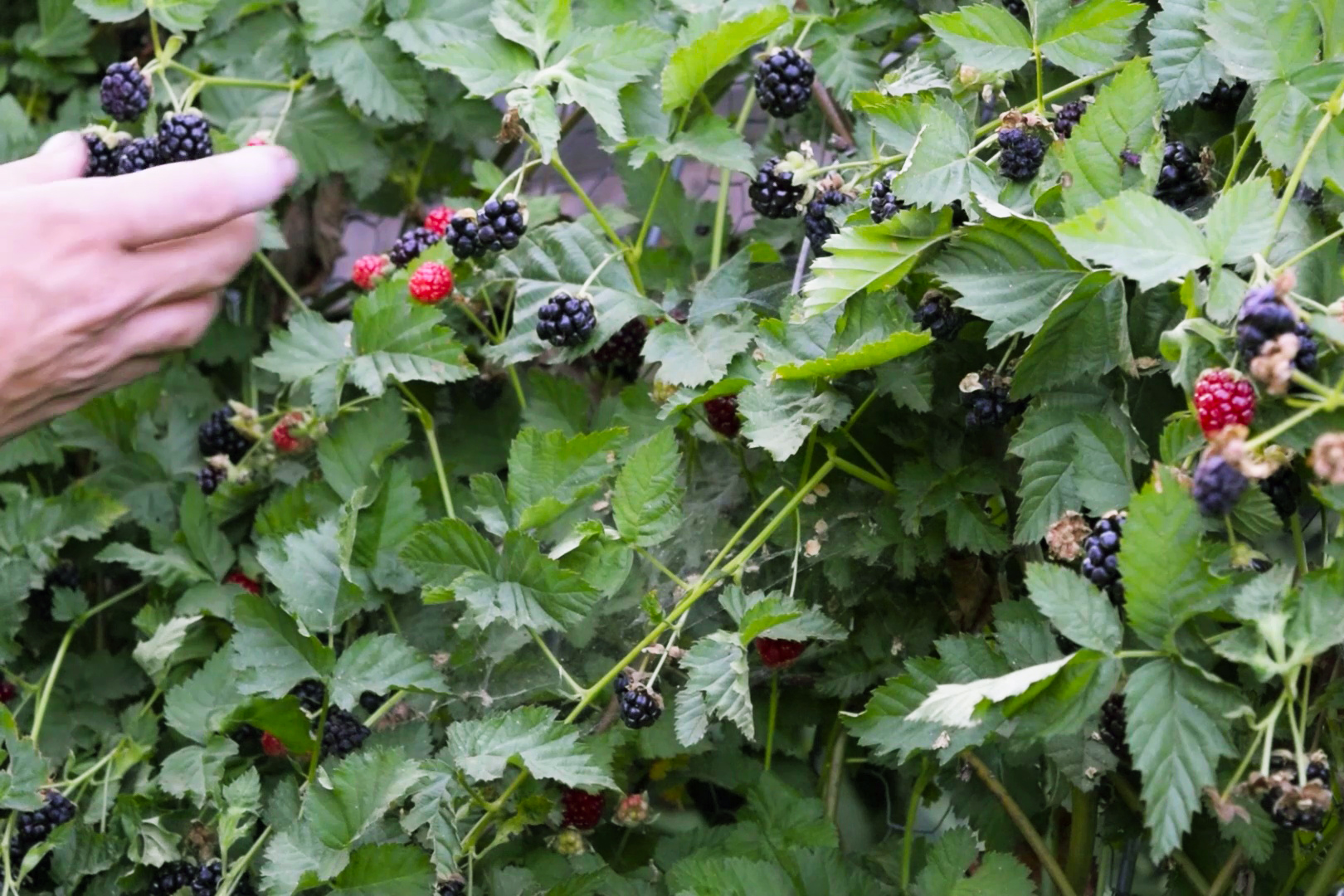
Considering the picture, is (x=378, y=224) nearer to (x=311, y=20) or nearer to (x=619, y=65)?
(x=311, y=20)

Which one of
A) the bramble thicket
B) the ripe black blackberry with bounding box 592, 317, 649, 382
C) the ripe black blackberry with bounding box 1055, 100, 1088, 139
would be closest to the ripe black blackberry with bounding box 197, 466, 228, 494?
the bramble thicket

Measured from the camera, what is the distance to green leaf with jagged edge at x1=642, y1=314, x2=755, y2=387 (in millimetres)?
913

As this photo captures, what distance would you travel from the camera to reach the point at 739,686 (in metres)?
0.81

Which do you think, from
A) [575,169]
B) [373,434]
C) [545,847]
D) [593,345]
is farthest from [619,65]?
[545,847]

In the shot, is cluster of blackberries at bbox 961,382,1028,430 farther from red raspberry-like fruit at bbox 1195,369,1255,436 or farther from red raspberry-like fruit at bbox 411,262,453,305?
red raspberry-like fruit at bbox 411,262,453,305

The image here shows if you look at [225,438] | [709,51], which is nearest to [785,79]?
[709,51]

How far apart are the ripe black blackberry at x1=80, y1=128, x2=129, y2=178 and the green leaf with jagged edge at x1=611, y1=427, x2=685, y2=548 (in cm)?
58

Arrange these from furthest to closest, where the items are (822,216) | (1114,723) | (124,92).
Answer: (124,92), (822,216), (1114,723)

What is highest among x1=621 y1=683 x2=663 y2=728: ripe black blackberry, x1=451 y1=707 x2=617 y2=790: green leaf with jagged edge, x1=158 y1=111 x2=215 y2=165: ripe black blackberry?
x1=158 y1=111 x2=215 y2=165: ripe black blackberry

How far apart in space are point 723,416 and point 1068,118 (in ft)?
1.06

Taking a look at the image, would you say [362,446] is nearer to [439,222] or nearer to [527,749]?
[439,222]

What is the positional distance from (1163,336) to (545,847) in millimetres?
621

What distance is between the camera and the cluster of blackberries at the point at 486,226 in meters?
1.00

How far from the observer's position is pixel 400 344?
3.46 feet
